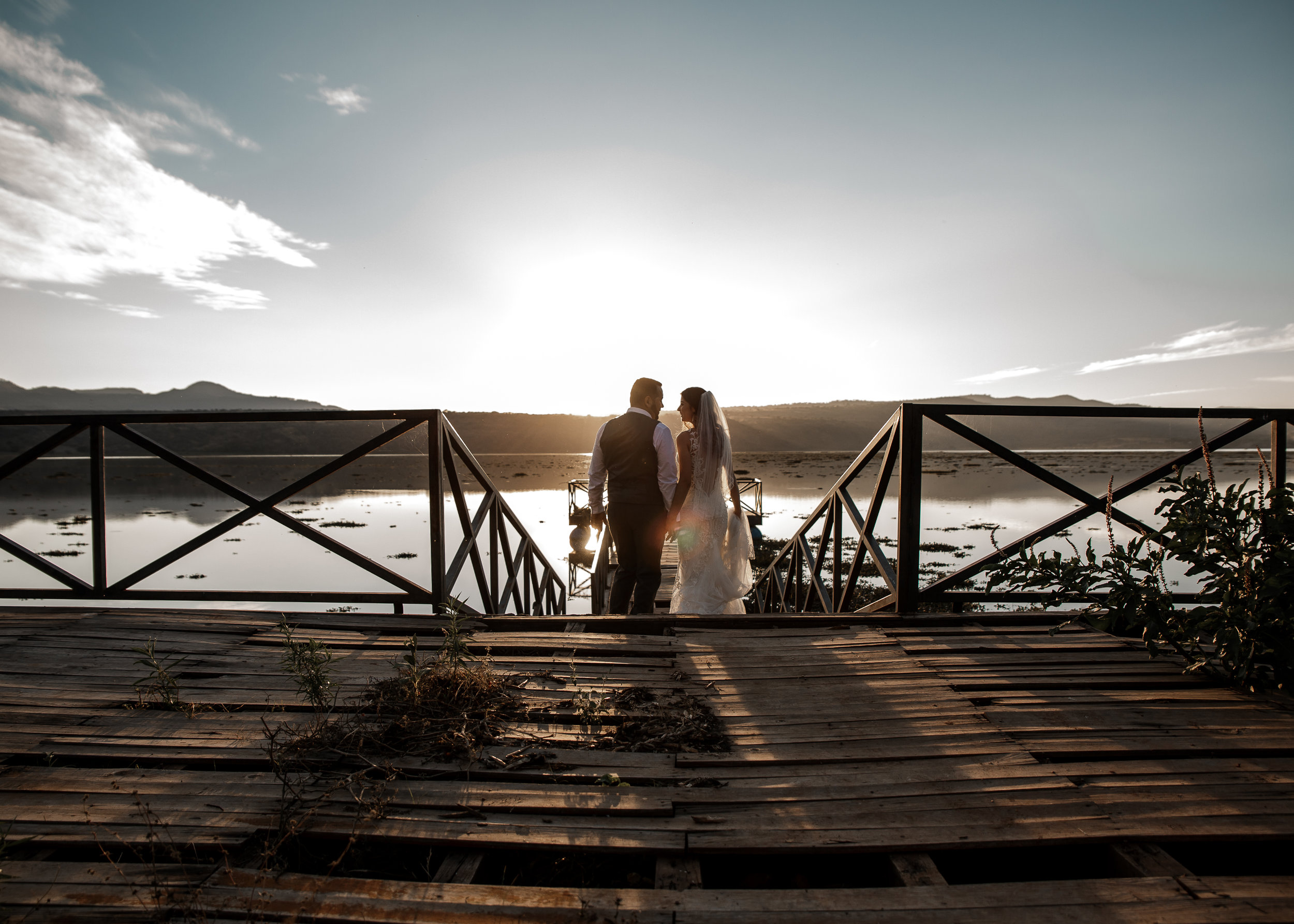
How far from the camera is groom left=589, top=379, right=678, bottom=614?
16.2 feet

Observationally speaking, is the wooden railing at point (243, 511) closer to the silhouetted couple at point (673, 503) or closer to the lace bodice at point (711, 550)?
the silhouetted couple at point (673, 503)

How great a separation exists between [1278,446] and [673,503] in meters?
4.38

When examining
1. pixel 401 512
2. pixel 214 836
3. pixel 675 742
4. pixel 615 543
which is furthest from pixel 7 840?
pixel 401 512

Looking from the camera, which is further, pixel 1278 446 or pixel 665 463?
pixel 665 463

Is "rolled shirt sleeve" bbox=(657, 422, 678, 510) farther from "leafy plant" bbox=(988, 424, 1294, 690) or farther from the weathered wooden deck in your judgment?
"leafy plant" bbox=(988, 424, 1294, 690)

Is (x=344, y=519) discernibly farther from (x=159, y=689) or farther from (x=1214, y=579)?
(x=1214, y=579)

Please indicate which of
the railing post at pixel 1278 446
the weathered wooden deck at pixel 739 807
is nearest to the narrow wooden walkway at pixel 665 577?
the weathered wooden deck at pixel 739 807

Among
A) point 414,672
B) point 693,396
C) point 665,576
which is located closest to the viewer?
point 414,672

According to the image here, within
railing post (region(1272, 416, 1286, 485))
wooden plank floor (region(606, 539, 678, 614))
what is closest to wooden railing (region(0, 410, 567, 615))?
wooden plank floor (region(606, 539, 678, 614))

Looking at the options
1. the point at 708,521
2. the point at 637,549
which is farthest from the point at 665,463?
the point at 708,521

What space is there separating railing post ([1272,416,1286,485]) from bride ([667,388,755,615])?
379cm

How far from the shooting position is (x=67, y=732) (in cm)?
248

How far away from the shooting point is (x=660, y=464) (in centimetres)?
499

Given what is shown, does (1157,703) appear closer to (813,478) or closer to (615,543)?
(615,543)
